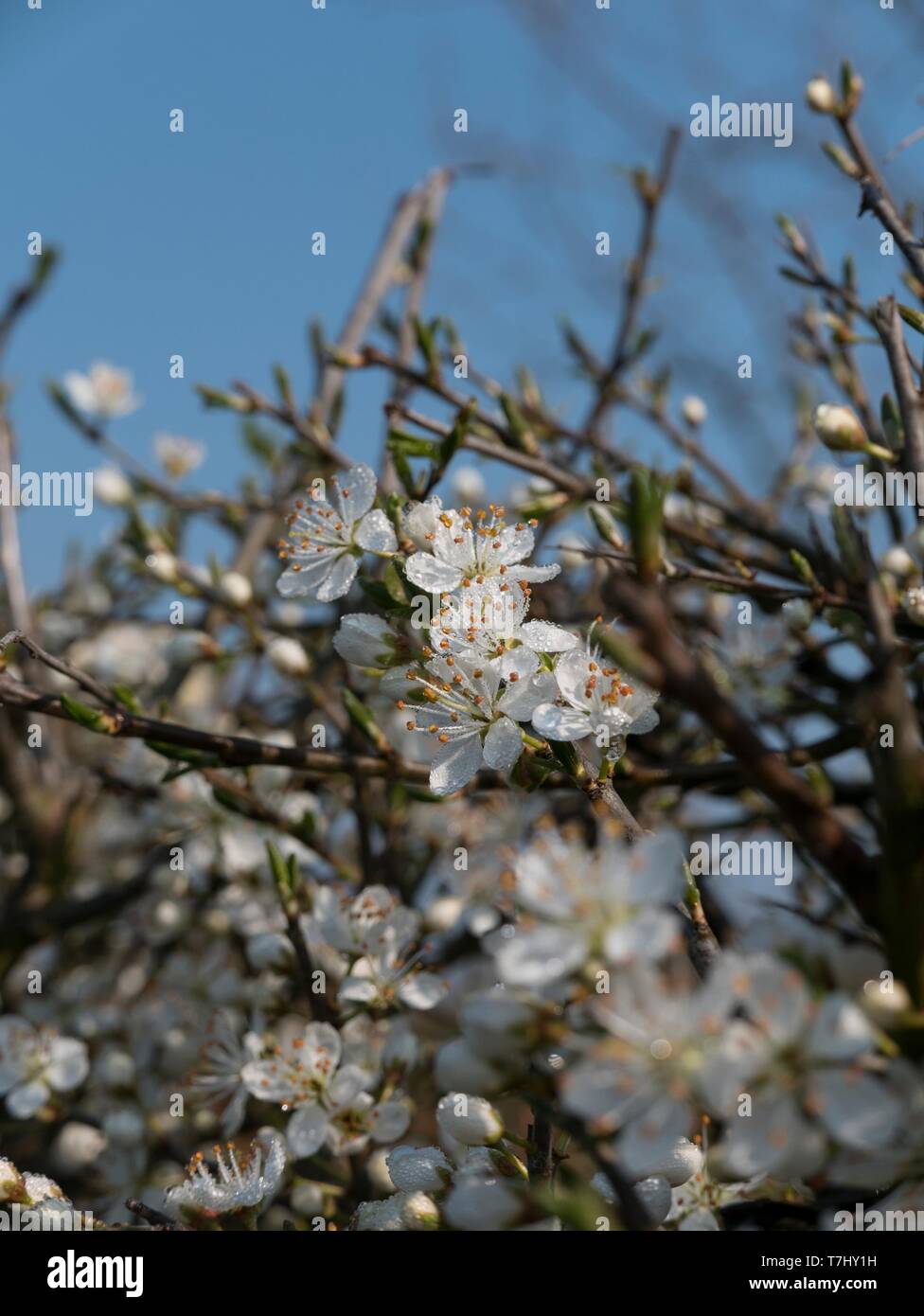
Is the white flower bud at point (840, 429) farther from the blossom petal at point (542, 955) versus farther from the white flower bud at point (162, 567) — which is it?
the white flower bud at point (162, 567)

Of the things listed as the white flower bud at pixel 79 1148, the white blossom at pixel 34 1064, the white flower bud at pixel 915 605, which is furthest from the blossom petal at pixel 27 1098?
the white flower bud at pixel 915 605

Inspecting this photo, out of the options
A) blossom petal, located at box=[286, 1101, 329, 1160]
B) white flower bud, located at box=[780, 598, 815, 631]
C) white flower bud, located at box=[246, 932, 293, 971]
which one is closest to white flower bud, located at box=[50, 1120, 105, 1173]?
white flower bud, located at box=[246, 932, 293, 971]

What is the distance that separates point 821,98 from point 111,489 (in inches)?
80.7

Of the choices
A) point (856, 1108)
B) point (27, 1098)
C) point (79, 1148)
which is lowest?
point (79, 1148)

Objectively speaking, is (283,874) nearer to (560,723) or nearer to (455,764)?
(455,764)

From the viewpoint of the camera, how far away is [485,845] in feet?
9.05

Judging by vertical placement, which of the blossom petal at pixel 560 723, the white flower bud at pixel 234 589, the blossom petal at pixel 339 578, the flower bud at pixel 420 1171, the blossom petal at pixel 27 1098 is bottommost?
the blossom petal at pixel 27 1098

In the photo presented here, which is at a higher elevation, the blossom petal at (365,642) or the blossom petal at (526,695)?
the blossom petal at (365,642)

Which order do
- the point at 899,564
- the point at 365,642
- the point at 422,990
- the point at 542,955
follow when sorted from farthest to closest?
the point at 899,564 < the point at 422,990 < the point at 365,642 < the point at 542,955

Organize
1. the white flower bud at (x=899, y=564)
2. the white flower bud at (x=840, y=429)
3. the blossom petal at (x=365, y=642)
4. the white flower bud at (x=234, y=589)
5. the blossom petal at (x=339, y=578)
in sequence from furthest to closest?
1. the white flower bud at (x=234, y=589)
2. the white flower bud at (x=899, y=564)
3. the white flower bud at (x=840, y=429)
4. the blossom petal at (x=339, y=578)
5. the blossom petal at (x=365, y=642)

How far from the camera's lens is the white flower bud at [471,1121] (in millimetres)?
1288

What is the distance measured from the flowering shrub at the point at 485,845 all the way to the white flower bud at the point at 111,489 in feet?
0.04

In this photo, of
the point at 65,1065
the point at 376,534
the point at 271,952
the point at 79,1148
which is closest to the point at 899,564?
the point at 376,534

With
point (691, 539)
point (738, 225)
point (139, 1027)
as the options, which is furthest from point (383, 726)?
point (738, 225)
